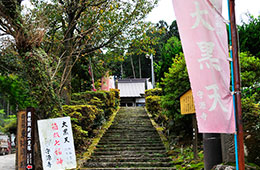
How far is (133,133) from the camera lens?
13836 mm

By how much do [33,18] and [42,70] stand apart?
160cm

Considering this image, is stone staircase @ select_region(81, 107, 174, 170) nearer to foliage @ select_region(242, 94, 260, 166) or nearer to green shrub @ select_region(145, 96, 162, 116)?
green shrub @ select_region(145, 96, 162, 116)

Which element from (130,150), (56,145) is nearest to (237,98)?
(56,145)

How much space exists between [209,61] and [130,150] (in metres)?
8.70

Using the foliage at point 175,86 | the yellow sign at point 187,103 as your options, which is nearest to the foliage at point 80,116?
the foliage at point 175,86

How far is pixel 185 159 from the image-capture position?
8.93 m

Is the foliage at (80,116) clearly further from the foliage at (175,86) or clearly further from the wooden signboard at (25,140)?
the wooden signboard at (25,140)

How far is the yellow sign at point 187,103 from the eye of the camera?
6.91 meters

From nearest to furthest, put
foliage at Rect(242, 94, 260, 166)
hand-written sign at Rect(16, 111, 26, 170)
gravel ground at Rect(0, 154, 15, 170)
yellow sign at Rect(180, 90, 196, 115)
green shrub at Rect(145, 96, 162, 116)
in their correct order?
foliage at Rect(242, 94, 260, 166), hand-written sign at Rect(16, 111, 26, 170), yellow sign at Rect(180, 90, 196, 115), gravel ground at Rect(0, 154, 15, 170), green shrub at Rect(145, 96, 162, 116)

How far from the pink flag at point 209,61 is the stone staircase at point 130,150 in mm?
6179

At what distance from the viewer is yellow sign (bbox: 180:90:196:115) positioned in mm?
6912

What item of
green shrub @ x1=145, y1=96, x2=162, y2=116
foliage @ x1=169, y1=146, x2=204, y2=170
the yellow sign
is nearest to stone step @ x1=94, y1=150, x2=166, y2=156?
foliage @ x1=169, y1=146, x2=204, y2=170

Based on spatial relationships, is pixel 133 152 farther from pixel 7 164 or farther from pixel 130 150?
pixel 7 164

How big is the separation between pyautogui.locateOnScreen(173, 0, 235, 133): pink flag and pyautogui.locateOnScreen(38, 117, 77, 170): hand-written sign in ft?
12.2
